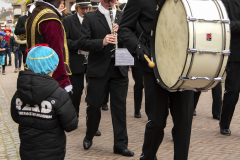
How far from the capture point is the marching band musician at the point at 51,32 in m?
3.64

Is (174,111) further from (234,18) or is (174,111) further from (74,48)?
(74,48)

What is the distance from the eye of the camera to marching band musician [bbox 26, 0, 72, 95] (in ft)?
12.0

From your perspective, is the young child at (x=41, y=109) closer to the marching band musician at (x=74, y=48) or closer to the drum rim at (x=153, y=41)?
the drum rim at (x=153, y=41)

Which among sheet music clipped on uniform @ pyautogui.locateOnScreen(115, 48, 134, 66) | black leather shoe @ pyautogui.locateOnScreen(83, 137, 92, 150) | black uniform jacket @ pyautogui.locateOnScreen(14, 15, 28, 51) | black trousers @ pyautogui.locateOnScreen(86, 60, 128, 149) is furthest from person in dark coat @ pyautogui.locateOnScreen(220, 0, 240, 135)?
black uniform jacket @ pyautogui.locateOnScreen(14, 15, 28, 51)

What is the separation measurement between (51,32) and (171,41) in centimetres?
111

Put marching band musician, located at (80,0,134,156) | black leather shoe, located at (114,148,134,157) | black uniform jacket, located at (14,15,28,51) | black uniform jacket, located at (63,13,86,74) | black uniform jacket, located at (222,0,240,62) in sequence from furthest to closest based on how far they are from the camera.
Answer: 1. black uniform jacket, located at (14,15,28,51)
2. black uniform jacket, located at (63,13,86,74)
3. black uniform jacket, located at (222,0,240,62)
4. marching band musician, located at (80,0,134,156)
5. black leather shoe, located at (114,148,134,157)

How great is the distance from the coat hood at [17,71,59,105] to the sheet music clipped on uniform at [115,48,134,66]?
1.79 meters

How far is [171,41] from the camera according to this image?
11.2 feet

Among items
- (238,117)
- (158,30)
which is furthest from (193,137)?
(158,30)

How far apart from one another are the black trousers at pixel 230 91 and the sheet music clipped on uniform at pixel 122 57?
5.30ft

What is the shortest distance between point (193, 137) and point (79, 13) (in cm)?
271

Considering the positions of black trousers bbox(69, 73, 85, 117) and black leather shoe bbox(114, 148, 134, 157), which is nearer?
black leather shoe bbox(114, 148, 134, 157)

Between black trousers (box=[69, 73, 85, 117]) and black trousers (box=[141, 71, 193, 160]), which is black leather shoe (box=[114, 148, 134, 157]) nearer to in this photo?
black trousers (box=[141, 71, 193, 160])

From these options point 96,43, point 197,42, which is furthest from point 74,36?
point 197,42
